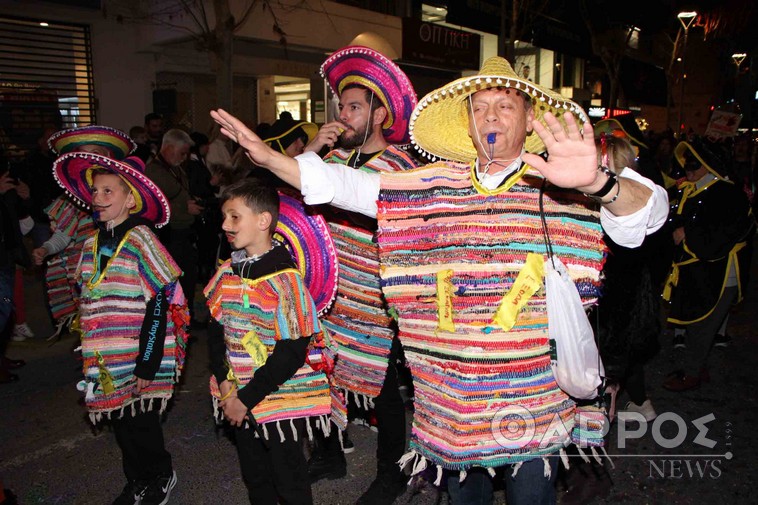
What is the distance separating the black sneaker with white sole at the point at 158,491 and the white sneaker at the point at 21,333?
13.3 feet

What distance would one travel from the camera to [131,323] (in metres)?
3.29

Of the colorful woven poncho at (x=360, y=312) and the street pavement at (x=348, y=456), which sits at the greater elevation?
the colorful woven poncho at (x=360, y=312)

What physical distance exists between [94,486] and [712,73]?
2231 inches

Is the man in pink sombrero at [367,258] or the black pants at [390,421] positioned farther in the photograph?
the black pants at [390,421]

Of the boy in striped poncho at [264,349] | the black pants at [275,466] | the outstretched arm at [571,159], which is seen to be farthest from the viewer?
the black pants at [275,466]

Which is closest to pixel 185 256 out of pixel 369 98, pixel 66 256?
pixel 66 256

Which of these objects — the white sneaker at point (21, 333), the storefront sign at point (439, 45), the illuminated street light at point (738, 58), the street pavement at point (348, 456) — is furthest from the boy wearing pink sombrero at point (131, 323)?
the illuminated street light at point (738, 58)

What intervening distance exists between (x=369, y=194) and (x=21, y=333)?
5.84 meters

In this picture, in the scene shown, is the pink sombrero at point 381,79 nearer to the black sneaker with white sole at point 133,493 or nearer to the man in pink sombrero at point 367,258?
the man in pink sombrero at point 367,258

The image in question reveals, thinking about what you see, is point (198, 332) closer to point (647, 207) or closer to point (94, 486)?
point (94, 486)

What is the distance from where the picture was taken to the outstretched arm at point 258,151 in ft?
6.70

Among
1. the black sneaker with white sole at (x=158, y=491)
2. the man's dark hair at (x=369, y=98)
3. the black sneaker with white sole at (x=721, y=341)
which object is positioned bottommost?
the black sneaker with white sole at (x=158, y=491)

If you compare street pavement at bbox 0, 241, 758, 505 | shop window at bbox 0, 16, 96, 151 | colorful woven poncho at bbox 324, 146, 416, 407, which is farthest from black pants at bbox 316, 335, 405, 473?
shop window at bbox 0, 16, 96, 151

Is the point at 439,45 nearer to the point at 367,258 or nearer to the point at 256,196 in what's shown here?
the point at 367,258
